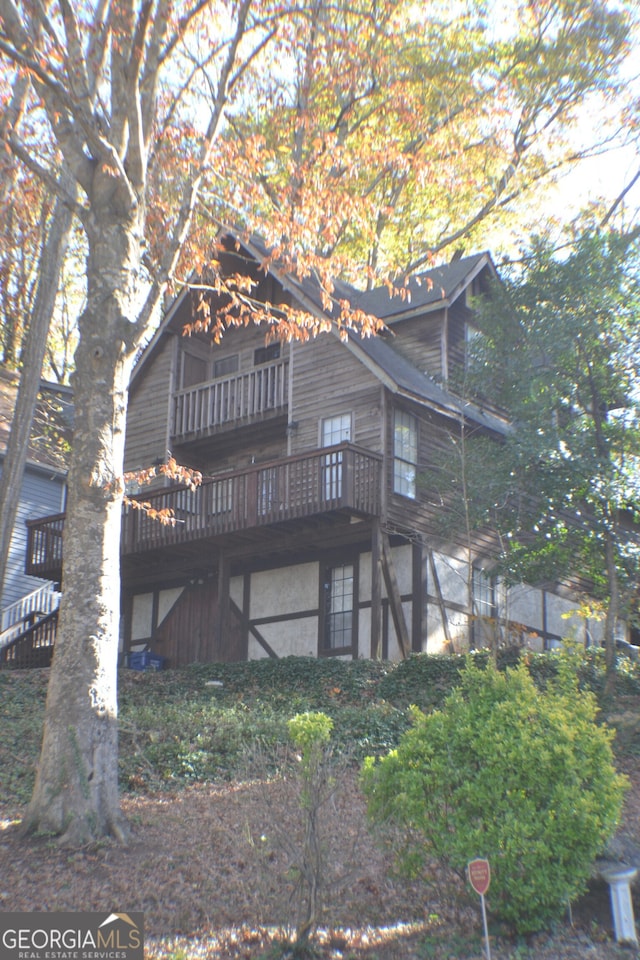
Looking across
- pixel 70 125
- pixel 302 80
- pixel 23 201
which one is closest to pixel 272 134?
pixel 302 80

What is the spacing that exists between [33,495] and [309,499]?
43.7ft

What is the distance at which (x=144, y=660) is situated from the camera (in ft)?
78.2

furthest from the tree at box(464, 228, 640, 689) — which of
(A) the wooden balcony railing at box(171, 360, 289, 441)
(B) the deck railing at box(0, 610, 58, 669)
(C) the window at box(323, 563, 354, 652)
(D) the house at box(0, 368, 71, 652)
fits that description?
(D) the house at box(0, 368, 71, 652)

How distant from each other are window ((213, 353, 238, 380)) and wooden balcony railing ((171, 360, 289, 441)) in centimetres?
129

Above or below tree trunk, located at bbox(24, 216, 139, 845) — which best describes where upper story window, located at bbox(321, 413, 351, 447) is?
above

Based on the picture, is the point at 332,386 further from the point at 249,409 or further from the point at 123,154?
the point at 123,154

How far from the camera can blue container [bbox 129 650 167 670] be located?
77.9ft

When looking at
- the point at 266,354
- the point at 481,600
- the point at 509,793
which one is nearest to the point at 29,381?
the point at 266,354

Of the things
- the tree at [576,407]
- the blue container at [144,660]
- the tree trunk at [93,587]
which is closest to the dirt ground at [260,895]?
the tree trunk at [93,587]

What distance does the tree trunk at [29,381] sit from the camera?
2028cm

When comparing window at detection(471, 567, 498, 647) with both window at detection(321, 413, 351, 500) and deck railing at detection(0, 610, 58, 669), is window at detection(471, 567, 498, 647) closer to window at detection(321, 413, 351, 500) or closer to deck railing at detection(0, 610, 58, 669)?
window at detection(321, 413, 351, 500)

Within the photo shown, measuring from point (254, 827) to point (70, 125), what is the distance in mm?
8117

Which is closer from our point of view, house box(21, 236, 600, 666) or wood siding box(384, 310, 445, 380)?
house box(21, 236, 600, 666)

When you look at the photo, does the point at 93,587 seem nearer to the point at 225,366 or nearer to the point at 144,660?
the point at 144,660
